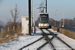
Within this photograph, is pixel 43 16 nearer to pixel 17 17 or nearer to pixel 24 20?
pixel 17 17

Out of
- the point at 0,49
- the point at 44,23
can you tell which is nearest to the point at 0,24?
the point at 44,23

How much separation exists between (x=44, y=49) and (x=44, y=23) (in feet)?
84.3

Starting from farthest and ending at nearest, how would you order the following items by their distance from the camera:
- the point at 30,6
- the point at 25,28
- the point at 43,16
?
the point at 43,16, the point at 25,28, the point at 30,6

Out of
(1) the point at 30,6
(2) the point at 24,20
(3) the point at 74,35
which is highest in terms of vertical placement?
(1) the point at 30,6

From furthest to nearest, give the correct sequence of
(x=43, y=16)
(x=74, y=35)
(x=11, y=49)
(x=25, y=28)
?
(x=43, y=16) < (x=25, y=28) < (x=74, y=35) < (x=11, y=49)

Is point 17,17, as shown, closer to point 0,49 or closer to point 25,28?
point 25,28

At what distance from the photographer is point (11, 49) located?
1037 cm

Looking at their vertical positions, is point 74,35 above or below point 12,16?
below

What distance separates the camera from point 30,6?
71.6 ft

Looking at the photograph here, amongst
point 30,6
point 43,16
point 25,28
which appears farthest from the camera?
point 43,16

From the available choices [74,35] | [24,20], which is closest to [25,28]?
[24,20]

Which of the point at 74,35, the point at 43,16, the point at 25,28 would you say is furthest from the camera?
the point at 43,16

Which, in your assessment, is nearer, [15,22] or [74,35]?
[74,35]

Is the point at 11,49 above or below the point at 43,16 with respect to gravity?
below
